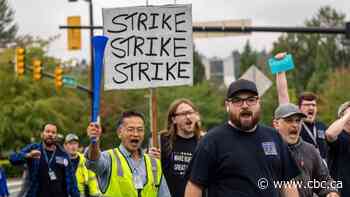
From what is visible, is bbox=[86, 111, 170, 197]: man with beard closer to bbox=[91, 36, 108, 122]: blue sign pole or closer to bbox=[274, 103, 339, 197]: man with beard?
bbox=[91, 36, 108, 122]: blue sign pole

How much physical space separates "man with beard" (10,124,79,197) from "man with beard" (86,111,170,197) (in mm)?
3918

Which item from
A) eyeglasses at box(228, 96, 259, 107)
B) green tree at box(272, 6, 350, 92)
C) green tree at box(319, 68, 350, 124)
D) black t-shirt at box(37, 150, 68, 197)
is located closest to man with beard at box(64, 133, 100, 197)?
black t-shirt at box(37, 150, 68, 197)

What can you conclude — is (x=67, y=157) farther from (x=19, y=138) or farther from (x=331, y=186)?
(x=19, y=138)

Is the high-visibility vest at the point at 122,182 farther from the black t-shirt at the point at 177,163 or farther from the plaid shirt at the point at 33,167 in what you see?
the plaid shirt at the point at 33,167

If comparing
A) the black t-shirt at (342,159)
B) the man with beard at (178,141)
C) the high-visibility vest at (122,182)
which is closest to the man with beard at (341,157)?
the black t-shirt at (342,159)

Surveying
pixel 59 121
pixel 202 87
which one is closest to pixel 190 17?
pixel 59 121

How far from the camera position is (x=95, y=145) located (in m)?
6.32

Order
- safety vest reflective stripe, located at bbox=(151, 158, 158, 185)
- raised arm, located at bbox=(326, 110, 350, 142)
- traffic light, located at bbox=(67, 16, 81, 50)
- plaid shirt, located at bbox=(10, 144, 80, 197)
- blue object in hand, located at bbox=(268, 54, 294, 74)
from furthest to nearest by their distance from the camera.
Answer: traffic light, located at bbox=(67, 16, 81, 50) → plaid shirt, located at bbox=(10, 144, 80, 197) → blue object in hand, located at bbox=(268, 54, 294, 74) → raised arm, located at bbox=(326, 110, 350, 142) → safety vest reflective stripe, located at bbox=(151, 158, 158, 185)

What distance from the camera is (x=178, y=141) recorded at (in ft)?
26.9

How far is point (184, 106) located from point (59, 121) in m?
40.4

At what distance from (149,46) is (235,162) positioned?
9.15 feet

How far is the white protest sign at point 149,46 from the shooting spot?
322 inches

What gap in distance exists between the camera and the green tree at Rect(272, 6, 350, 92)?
8581 cm

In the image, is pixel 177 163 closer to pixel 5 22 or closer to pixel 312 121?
pixel 312 121
